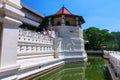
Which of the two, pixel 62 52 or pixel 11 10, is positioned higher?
pixel 11 10

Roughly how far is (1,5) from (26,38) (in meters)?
5.34

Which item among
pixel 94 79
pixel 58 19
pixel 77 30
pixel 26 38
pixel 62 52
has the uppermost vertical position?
pixel 58 19

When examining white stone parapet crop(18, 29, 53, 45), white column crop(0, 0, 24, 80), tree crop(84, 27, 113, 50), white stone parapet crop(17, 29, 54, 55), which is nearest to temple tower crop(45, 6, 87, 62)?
white stone parapet crop(17, 29, 54, 55)

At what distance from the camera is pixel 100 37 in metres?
33.7

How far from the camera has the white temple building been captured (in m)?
2.37

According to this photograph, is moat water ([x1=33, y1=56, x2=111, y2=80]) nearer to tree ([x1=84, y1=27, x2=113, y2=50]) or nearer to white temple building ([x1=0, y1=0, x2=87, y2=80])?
white temple building ([x1=0, y1=0, x2=87, y2=80])

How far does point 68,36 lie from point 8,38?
12705 millimetres

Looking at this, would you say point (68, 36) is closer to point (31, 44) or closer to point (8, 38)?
point (31, 44)

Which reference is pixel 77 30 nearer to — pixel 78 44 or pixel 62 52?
pixel 78 44

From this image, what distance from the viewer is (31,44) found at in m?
7.96

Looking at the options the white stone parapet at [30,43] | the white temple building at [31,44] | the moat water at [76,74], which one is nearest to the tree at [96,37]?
the white temple building at [31,44]

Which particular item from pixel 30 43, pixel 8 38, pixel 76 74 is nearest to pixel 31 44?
pixel 30 43

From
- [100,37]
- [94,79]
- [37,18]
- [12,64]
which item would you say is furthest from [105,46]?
[12,64]

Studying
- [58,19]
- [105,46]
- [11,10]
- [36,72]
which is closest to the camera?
[11,10]
